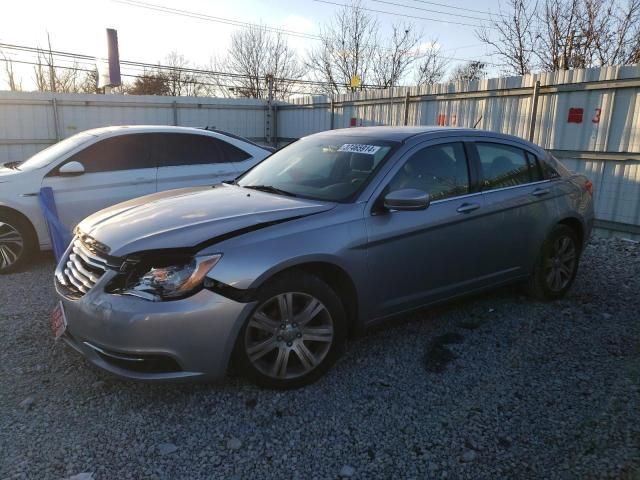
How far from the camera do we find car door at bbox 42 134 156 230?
5.71 m

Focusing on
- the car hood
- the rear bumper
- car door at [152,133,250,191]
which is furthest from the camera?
car door at [152,133,250,191]

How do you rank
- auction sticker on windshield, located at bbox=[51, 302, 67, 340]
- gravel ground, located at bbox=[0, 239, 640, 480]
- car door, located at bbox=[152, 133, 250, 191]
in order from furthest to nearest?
car door, located at bbox=[152, 133, 250, 191]
auction sticker on windshield, located at bbox=[51, 302, 67, 340]
gravel ground, located at bbox=[0, 239, 640, 480]

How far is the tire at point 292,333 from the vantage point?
9.51 ft

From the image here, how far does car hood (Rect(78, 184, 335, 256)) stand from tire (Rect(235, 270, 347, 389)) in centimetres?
42

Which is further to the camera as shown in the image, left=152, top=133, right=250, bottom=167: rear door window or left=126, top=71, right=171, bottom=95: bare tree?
left=126, top=71, right=171, bottom=95: bare tree

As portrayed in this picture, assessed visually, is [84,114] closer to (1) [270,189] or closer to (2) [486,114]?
(2) [486,114]

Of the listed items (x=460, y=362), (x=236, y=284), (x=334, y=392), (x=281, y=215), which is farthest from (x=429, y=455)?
(x=281, y=215)

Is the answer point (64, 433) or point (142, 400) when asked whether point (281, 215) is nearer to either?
point (142, 400)

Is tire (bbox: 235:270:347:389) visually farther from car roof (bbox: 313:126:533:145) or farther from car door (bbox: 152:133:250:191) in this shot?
car door (bbox: 152:133:250:191)

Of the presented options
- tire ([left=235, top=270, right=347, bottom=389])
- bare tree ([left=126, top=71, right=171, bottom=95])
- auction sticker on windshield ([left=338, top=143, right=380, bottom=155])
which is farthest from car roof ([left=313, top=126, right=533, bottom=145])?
bare tree ([left=126, top=71, right=171, bottom=95])

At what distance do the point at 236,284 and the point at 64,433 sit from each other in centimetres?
121

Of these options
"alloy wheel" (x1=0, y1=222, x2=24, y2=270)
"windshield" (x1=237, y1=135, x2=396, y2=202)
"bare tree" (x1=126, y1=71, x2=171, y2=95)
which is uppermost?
"bare tree" (x1=126, y1=71, x2=171, y2=95)

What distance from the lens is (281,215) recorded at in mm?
3123

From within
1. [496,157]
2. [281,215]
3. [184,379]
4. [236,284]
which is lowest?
[184,379]
